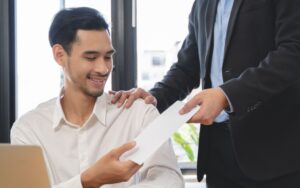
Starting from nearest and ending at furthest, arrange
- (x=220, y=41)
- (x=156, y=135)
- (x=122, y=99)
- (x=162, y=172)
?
1. (x=156, y=135)
2. (x=162, y=172)
3. (x=220, y=41)
4. (x=122, y=99)

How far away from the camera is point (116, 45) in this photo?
2359 millimetres

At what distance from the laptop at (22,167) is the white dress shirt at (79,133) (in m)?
0.67

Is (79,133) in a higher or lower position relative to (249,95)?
lower

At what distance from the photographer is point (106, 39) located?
1.43 m

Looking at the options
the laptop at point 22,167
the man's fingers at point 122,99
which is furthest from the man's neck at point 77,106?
the laptop at point 22,167

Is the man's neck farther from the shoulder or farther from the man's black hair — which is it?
the man's black hair

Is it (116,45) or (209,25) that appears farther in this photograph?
(116,45)

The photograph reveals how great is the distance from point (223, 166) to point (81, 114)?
1.83 feet

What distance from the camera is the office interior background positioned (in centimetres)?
237

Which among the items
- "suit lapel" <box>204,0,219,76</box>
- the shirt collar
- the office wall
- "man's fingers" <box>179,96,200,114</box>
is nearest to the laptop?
"man's fingers" <box>179,96,200,114</box>

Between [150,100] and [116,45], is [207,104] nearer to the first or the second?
[150,100]

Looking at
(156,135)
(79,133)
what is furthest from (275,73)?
(79,133)

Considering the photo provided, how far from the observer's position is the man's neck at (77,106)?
4.83 feet

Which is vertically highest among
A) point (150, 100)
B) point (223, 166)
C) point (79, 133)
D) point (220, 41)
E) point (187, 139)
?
point (220, 41)
